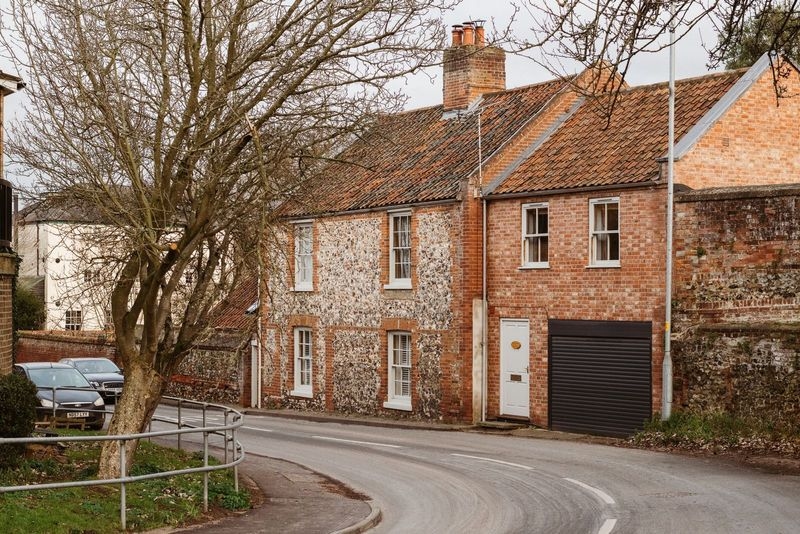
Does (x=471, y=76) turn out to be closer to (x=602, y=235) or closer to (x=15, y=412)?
(x=602, y=235)

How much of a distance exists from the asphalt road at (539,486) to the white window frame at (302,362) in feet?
29.9

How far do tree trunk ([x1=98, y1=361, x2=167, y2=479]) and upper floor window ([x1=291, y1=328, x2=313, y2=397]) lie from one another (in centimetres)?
1906

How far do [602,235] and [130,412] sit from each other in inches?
537

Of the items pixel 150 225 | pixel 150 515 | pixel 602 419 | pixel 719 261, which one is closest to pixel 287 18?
pixel 150 225

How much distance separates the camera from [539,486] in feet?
59.2

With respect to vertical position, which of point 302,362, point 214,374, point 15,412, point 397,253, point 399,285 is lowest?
point 214,374

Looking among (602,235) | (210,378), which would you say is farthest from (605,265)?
(210,378)

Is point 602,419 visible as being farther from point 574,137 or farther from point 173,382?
point 173,382

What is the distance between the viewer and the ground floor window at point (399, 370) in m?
32.1

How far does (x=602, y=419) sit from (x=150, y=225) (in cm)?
1428

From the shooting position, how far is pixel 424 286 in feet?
103

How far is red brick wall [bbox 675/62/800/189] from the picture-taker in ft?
85.0

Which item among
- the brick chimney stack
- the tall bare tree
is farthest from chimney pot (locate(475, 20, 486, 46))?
the tall bare tree

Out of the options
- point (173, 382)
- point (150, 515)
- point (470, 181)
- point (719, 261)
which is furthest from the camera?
point (173, 382)
